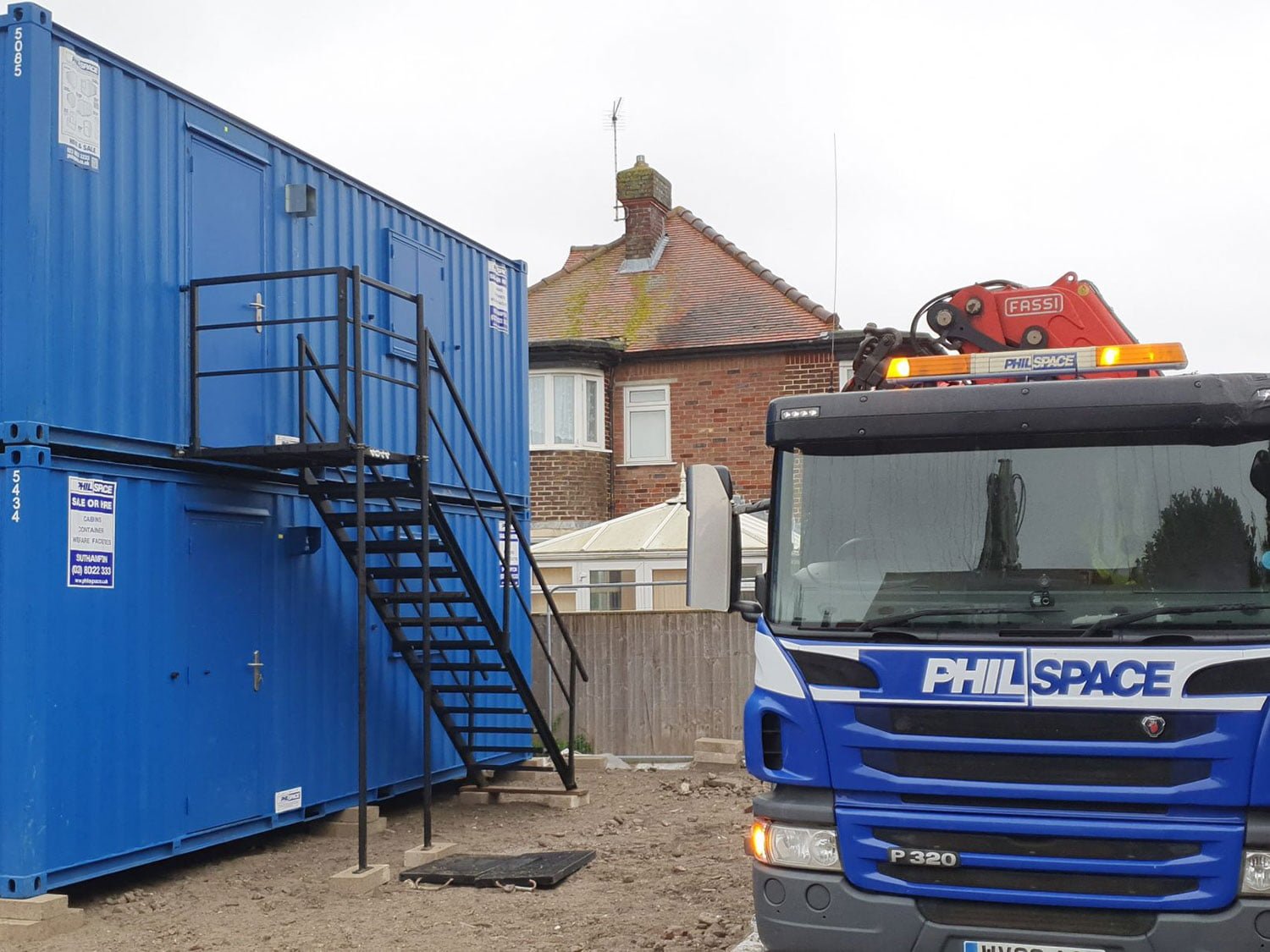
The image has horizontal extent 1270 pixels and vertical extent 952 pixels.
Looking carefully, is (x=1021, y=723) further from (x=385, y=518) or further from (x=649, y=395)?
(x=649, y=395)

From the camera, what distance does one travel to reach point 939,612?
18.4 feet

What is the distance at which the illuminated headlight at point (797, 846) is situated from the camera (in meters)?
5.58

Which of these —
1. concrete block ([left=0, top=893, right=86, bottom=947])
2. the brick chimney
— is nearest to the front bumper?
concrete block ([left=0, top=893, right=86, bottom=947])

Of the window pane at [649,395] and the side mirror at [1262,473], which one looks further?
the window pane at [649,395]

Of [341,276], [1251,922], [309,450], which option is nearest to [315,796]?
[309,450]

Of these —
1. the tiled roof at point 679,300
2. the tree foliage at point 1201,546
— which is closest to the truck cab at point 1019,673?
the tree foliage at point 1201,546

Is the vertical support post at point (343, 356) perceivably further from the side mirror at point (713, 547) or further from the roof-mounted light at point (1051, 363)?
the roof-mounted light at point (1051, 363)

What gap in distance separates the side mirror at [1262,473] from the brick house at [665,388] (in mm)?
16532

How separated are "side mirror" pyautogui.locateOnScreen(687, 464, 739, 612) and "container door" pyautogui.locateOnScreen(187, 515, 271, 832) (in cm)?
455

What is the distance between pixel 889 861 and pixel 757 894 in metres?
0.56

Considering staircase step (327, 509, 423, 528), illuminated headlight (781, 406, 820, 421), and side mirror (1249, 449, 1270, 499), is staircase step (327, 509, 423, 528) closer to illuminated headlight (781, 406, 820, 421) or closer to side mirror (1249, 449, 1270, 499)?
illuminated headlight (781, 406, 820, 421)

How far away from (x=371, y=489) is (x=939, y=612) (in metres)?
5.85

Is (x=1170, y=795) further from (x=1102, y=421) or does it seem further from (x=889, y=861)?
(x=1102, y=421)

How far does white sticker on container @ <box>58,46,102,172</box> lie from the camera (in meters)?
8.57
